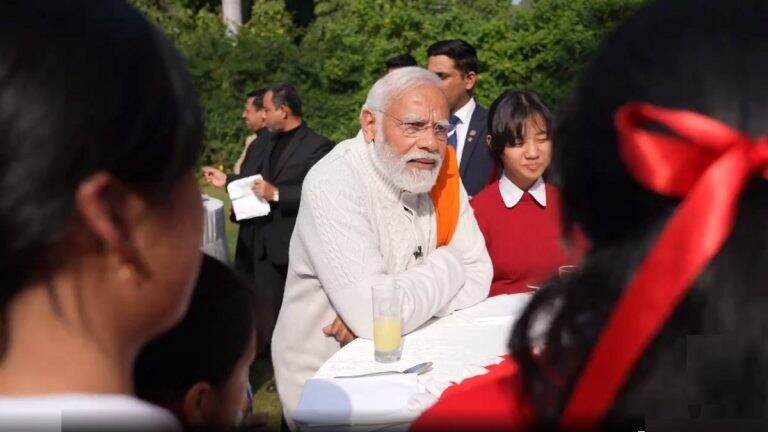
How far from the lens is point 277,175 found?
19.2ft

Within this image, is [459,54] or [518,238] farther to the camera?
[459,54]

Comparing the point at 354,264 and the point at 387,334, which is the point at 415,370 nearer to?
the point at 387,334

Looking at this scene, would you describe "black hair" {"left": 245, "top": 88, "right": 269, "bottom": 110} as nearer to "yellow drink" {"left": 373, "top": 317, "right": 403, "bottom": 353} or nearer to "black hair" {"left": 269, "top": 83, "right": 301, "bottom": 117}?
"black hair" {"left": 269, "top": 83, "right": 301, "bottom": 117}

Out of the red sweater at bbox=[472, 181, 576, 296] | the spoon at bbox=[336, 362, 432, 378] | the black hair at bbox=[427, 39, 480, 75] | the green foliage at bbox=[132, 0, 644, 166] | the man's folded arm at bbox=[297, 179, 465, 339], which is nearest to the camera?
the spoon at bbox=[336, 362, 432, 378]

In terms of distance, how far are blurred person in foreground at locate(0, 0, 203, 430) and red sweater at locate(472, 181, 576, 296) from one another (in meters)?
2.80

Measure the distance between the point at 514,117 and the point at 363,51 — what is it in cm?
972

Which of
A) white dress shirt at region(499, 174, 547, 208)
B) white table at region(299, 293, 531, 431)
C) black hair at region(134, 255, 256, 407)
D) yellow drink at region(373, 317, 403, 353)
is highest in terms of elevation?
black hair at region(134, 255, 256, 407)

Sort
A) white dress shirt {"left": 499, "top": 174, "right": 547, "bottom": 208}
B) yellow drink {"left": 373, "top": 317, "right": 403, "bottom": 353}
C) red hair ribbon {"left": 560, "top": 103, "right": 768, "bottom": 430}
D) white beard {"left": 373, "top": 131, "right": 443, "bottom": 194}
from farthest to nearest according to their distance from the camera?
white dress shirt {"left": 499, "top": 174, "right": 547, "bottom": 208}, white beard {"left": 373, "top": 131, "right": 443, "bottom": 194}, yellow drink {"left": 373, "top": 317, "right": 403, "bottom": 353}, red hair ribbon {"left": 560, "top": 103, "right": 768, "bottom": 430}


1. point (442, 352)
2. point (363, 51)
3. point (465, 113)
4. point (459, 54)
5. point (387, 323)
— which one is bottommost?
point (442, 352)

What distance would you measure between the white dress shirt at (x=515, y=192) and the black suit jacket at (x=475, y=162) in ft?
3.91

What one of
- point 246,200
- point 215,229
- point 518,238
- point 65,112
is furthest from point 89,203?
point 246,200

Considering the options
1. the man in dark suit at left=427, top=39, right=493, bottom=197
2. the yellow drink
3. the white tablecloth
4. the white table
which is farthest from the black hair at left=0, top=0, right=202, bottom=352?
the white tablecloth

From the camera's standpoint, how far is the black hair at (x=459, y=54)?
6.18m

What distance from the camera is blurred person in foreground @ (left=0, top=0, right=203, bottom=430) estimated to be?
0.80 metres
